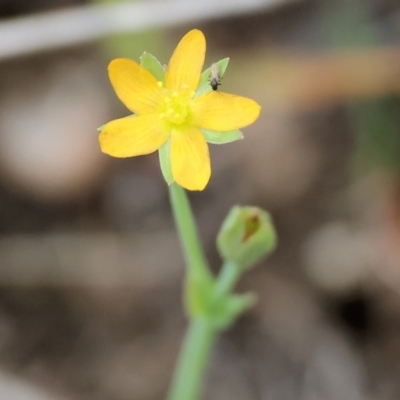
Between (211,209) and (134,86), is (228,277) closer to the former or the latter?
(134,86)

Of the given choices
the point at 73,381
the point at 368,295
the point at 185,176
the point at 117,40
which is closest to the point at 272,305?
the point at 368,295

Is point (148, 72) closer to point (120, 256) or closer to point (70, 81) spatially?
point (120, 256)

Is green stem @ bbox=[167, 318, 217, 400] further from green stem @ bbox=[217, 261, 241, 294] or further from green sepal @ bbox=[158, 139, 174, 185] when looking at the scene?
green sepal @ bbox=[158, 139, 174, 185]

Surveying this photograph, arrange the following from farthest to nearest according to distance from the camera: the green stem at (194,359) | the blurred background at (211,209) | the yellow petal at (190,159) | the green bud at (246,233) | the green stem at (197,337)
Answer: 1. the blurred background at (211,209)
2. the green stem at (194,359)
3. the green stem at (197,337)
4. the green bud at (246,233)
5. the yellow petal at (190,159)

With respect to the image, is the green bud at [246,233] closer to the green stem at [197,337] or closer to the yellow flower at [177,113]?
the green stem at [197,337]

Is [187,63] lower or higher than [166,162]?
higher

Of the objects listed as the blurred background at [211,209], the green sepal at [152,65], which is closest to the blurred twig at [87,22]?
the blurred background at [211,209]

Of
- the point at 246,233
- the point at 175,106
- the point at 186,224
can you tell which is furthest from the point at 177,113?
the point at 246,233

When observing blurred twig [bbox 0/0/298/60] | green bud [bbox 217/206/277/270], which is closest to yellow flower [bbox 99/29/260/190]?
green bud [bbox 217/206/277/270]
